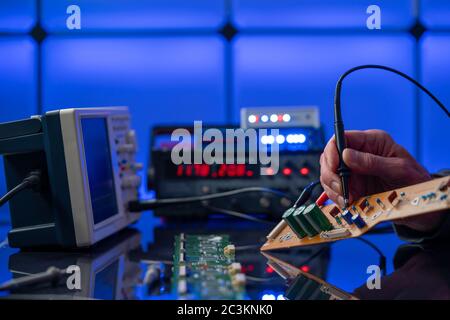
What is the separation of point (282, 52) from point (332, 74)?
20 centimetres

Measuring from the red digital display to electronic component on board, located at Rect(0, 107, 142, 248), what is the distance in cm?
36

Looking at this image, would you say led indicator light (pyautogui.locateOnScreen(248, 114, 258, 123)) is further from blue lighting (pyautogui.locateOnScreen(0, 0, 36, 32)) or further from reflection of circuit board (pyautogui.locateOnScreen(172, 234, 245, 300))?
blue lighting (pyautogui.locateOnScreen(0, 0, 36, 32))

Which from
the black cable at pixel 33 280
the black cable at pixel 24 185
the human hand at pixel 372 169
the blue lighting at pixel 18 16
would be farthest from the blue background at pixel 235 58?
the black cable at pixel 33 280

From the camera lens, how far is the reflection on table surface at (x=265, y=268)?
2.14 feet

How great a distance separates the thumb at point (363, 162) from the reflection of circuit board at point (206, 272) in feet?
0.74

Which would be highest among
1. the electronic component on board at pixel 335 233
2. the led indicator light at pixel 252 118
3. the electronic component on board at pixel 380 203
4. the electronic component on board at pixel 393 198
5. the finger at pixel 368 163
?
the led indicator light at pixel 252 118

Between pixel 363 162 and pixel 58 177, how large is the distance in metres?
0.49

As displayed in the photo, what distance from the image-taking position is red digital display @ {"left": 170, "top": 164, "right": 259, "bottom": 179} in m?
1.38

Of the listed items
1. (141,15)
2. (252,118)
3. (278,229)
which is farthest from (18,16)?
(278,229)

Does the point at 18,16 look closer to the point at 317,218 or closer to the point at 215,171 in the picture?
the point at 215,171

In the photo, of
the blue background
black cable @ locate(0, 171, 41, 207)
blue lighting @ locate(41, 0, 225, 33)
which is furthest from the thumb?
blue lighting @ locate(41, 0, 225, 33)

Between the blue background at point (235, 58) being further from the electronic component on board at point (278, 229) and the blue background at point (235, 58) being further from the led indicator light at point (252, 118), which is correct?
the electronic component on board at point (278, 229)

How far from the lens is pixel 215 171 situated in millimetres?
1393
